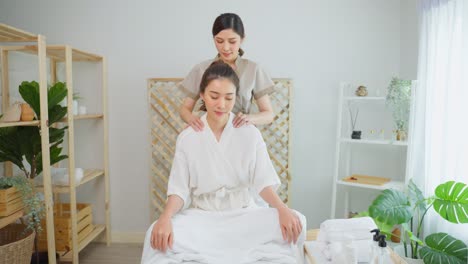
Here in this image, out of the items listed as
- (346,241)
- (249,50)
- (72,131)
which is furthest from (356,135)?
(72,131)

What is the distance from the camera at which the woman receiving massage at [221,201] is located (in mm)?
1230

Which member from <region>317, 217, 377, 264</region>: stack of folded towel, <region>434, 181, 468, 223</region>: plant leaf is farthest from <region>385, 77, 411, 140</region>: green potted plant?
<region>317, 217, 377, 264</region>: stack of folded towel

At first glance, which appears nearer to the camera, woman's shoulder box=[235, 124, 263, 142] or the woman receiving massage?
the woman receiving massage

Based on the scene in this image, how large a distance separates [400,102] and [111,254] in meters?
2.64

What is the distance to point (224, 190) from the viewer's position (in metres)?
1.50

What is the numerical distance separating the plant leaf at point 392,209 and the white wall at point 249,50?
0.82 meters

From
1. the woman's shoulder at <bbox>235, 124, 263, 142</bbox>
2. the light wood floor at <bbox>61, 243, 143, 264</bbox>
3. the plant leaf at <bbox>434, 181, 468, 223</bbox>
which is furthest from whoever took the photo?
the light wood floor at <bbox>61, 243, 143, 264</bbox>

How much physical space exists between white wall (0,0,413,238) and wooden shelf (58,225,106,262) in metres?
0.25

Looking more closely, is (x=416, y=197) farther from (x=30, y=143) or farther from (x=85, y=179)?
(x=30, y=143)

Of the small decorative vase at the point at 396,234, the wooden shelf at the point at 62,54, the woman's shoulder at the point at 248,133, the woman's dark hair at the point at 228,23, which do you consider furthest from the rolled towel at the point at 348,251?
the wooden shelf at the point at 62,54

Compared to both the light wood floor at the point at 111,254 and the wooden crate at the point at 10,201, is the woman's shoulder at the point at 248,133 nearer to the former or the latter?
the wooden crate at the point at 10,201

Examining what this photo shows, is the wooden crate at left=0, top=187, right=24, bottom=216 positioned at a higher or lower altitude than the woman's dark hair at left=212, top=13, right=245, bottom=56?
lower

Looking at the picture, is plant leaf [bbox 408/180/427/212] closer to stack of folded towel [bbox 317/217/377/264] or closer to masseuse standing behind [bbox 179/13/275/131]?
stack of folded towel [bbox 317/217/377/264]

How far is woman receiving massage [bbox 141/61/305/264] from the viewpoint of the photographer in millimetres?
1230
